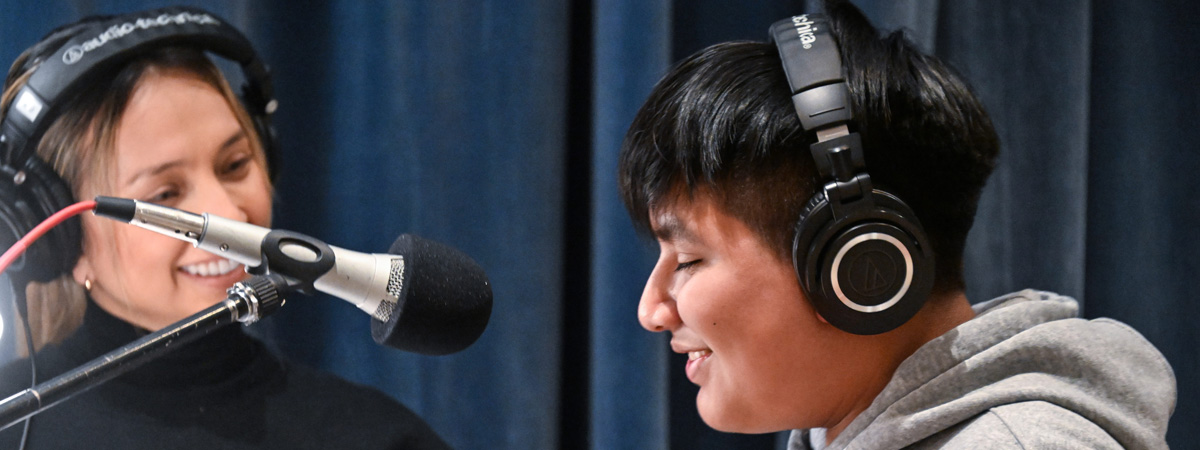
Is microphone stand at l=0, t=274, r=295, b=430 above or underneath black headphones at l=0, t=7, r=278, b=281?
underneath

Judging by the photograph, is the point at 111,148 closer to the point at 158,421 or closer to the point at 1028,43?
the point at 158,421

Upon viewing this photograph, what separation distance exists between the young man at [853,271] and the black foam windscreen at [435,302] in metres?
0.21

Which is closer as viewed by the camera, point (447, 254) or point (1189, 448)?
point (447, 254)

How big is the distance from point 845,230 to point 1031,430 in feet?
0.61

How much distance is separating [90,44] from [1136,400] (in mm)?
893

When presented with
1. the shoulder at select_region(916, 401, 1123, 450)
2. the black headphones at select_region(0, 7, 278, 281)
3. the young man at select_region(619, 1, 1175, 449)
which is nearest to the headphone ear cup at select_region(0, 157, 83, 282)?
the black headphones at select_region(0, 7, 278, 281)

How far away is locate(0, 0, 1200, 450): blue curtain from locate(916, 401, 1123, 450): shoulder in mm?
539

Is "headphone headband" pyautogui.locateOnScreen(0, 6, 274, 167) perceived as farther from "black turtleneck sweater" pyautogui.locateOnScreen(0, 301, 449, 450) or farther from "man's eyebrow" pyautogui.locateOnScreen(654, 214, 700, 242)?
"man's eyebrow" pyautogui.locateOnScreen(654, 214, 700, 242)

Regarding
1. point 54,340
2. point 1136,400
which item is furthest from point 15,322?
point 1136,400

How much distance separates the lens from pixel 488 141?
105 cm

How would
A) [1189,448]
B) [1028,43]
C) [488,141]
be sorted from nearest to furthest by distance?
[488,141], [1028,43], [1189,448]

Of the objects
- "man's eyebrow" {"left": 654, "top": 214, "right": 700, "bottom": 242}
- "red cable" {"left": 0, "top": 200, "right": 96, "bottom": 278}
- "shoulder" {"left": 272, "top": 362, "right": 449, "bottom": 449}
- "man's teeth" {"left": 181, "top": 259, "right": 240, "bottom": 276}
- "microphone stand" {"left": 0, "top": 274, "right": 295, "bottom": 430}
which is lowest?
"shoulder" {"left": 272, "top": 362, "right": 449, "bottom": 449}

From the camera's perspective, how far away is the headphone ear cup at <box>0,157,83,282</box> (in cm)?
75

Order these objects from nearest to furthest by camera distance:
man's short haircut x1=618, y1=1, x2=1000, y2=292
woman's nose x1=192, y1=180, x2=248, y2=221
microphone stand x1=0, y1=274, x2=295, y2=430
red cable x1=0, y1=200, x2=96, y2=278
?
microphone stand x1=0, y1=274, x2=295, y2=430 < red cable x1=0, y1=200, x2=96, y2=278 < man's short haircut x1=618, y1=1, x2=1000, y2=292 < woman's nose x1=192, y1=180, x2=248, y2=221
